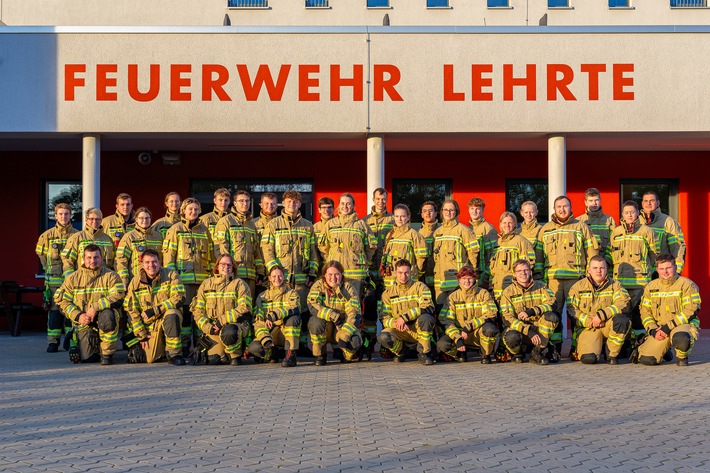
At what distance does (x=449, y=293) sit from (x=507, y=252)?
3.03 feet

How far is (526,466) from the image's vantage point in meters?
5.41

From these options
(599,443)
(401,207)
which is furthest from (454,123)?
(599,443)

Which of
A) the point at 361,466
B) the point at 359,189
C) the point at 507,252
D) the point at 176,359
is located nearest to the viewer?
the point at 361,466

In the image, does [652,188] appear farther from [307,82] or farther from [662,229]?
[307,82]

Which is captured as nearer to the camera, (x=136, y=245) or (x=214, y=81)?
(x=136, y=245)

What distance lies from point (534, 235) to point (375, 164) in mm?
2948

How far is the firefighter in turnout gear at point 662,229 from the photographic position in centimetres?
1208

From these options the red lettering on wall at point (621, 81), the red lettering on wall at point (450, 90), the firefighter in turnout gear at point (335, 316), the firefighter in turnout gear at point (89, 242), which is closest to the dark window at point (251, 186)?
the red lettering on wall at point (450, 90)

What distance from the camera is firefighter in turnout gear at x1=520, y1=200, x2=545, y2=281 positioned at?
38.5 feet

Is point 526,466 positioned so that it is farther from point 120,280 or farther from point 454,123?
point 454,123

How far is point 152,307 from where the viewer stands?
10.9 metres

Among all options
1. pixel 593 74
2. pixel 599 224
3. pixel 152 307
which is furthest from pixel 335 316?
pixel 593 74

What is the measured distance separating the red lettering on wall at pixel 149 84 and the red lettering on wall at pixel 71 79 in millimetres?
723

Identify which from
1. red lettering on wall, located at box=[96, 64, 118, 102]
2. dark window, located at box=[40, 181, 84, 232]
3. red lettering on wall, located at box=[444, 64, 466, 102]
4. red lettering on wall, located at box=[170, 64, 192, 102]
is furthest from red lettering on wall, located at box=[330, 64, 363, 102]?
dark window, located at box=[40, 181, 84, 232]
